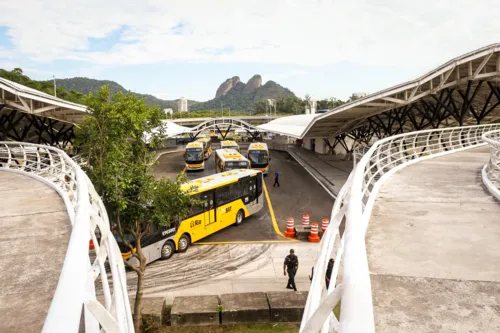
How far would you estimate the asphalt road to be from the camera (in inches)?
649

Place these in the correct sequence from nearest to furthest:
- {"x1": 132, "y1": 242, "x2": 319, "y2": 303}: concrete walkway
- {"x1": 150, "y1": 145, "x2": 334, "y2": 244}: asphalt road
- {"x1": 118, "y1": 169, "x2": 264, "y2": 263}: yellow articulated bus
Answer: {"x1": 132, "y1": 242, "x2": 319, "y2": 303}: concrete walkway
{"x1": 118, "y1": 169, "x2": 264, "y2": 263}: yellow articulated bus
{"x1": 150, "y1": 145, "x2": 334, "y2": 244}: asphalt road

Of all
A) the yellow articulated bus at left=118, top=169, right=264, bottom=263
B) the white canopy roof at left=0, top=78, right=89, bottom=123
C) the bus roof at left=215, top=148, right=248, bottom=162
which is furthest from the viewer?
the bus roof at left=215, top=148, right=248, bottom=162

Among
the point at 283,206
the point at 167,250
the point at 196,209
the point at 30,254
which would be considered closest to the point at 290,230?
the point at 196,209

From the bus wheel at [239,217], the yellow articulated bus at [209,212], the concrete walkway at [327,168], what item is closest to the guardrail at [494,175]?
the yellow articulated bus at [209,212]

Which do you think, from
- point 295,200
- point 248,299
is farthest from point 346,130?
point 248,299

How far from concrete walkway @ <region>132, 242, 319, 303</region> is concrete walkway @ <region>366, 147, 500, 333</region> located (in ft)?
19.2

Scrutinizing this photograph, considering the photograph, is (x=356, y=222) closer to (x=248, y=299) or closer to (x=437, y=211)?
(x=437, y=211)

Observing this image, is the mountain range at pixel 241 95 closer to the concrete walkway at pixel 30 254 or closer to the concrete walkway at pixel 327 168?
the concrete walkway at pixel 327 168

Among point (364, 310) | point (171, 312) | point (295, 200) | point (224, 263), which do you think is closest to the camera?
point (364, 310)

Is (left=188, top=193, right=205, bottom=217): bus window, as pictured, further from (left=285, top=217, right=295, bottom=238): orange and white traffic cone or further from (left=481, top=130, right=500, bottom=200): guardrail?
(left=481, top=130, right=500, bottom=200): guardrail

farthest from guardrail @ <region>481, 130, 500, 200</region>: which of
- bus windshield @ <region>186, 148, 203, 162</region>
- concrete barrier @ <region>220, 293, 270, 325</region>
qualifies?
bus windshield @ <region>186, 148, 203, 162</region>

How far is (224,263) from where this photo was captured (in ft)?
44.4

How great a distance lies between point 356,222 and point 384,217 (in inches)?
127

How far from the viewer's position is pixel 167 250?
14016 millimetres
